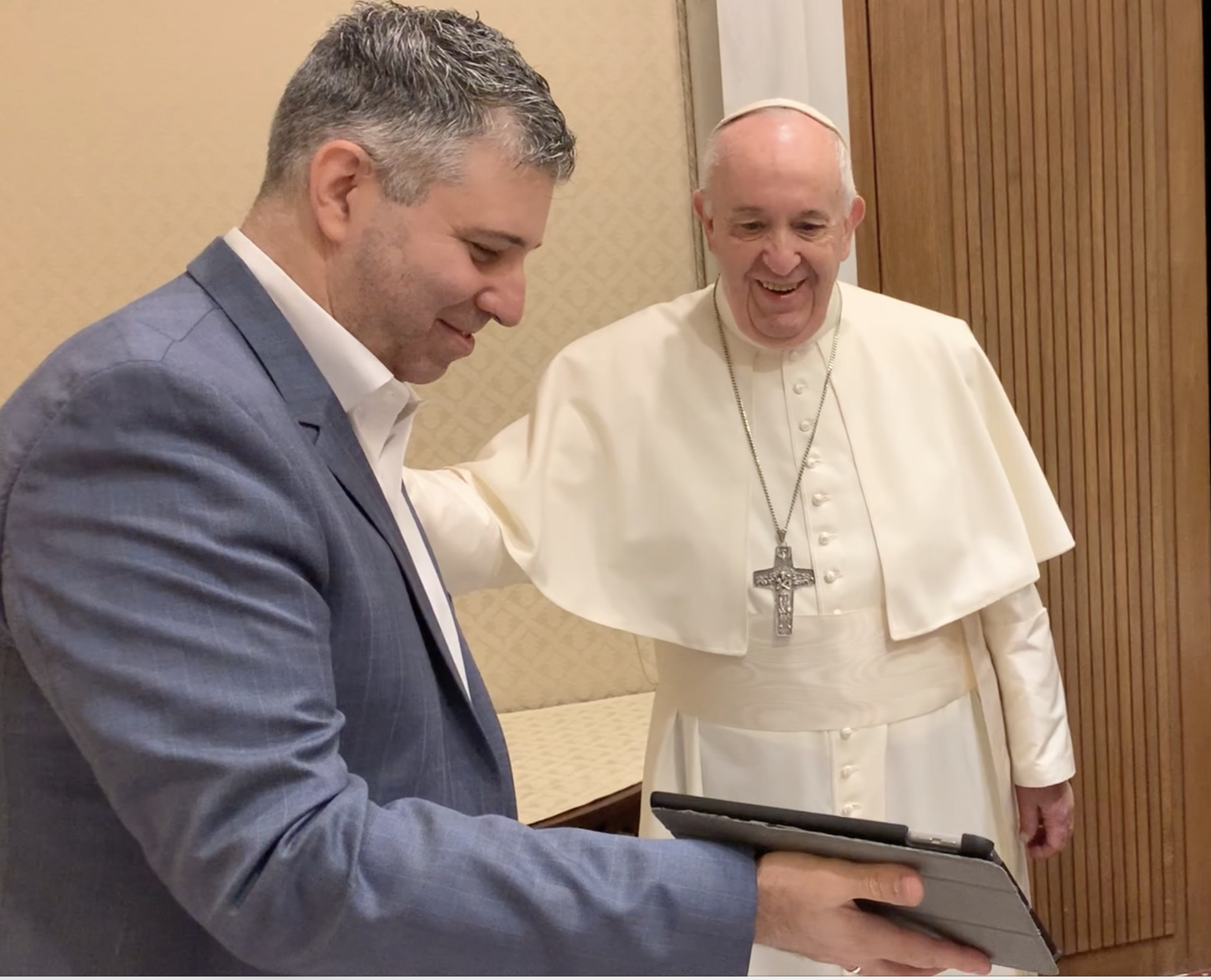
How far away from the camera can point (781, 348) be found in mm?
2238

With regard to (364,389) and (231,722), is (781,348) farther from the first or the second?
(231,722)

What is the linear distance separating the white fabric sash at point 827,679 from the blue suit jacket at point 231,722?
3.64ft

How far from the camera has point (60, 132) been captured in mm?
2986

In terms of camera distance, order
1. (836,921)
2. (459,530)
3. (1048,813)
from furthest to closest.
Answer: (1048,813), (459,530), (836,921)

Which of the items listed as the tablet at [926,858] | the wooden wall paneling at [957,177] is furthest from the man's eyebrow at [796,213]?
the tablet at [926,858]

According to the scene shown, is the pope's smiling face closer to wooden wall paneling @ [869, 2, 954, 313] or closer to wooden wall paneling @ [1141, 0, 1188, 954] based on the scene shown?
wooden wall paneling @ [869, 2, 954, 313]

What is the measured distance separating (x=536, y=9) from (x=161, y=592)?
2.65 m

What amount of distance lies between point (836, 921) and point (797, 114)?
1.53 m

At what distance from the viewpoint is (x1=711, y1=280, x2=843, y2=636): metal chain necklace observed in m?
2.11

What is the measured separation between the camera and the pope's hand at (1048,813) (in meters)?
2.28

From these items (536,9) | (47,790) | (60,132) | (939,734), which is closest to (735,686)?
(939,734)

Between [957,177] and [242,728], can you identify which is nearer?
[242,728]

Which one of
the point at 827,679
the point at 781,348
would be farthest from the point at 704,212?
the point at 827,679

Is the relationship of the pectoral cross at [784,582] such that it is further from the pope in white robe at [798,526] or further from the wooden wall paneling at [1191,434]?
the wooden wall paneling at [1191,434]
